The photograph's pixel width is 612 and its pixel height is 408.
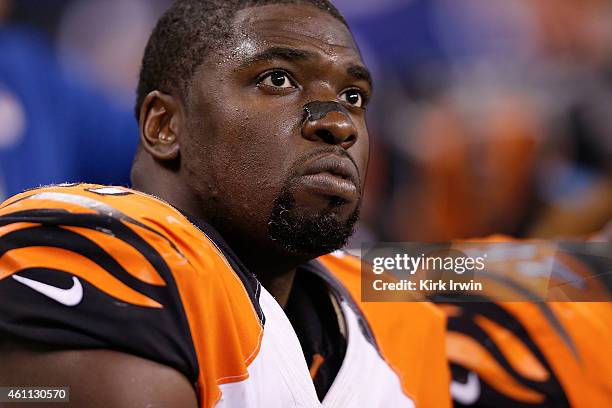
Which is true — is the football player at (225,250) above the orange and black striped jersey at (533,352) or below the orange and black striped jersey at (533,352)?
above

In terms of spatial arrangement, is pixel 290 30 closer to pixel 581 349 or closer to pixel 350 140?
pixel 350 140

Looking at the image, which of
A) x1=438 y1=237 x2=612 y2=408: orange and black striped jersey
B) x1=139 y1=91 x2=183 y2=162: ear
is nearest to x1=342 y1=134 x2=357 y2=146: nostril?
x1=139 y1=91 x2=183 y2=162: ear

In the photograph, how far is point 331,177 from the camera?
83 cm

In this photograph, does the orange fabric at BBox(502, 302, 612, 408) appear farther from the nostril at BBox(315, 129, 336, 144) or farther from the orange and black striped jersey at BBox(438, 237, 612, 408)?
the nostril at BBox(315, 129, 336, 144)

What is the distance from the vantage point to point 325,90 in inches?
35.1

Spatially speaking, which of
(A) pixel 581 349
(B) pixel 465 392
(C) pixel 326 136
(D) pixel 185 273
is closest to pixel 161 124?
(C) pixel 326 136

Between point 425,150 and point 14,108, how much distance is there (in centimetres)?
96

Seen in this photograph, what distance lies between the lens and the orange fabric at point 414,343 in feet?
3.33

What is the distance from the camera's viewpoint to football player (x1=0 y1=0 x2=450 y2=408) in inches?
22.9

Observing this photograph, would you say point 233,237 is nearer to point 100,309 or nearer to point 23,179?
point 100,309

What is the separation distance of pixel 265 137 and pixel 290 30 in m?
0.15

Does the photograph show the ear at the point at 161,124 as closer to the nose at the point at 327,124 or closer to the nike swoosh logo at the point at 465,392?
the nose at the point at 327,124

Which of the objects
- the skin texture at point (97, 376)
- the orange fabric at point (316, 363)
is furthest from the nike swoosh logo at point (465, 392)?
the skin texture at point (97, 376)

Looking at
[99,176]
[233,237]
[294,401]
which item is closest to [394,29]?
[99,176]
